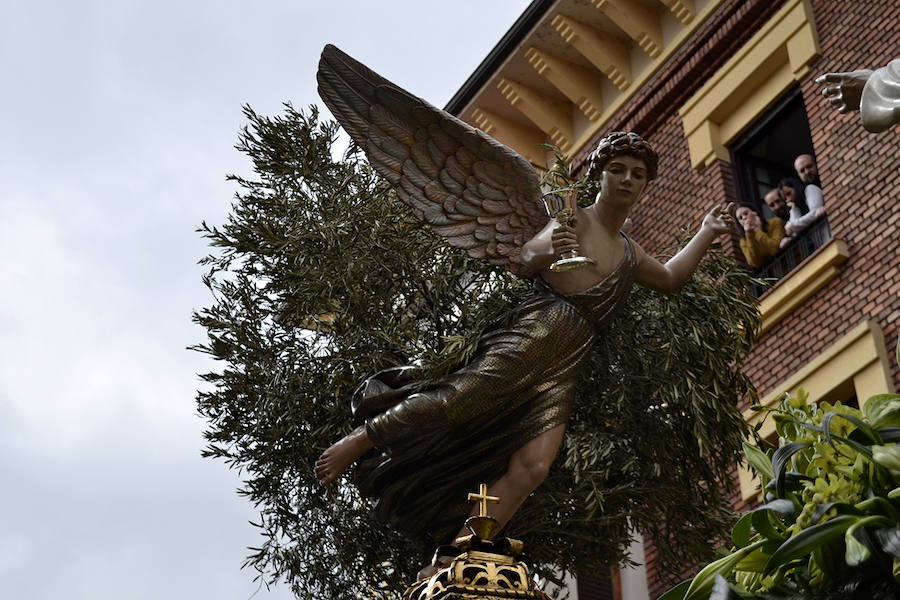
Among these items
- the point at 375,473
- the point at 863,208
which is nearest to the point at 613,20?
the point at 863,208

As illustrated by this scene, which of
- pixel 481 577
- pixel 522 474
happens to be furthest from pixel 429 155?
pixel 481 577

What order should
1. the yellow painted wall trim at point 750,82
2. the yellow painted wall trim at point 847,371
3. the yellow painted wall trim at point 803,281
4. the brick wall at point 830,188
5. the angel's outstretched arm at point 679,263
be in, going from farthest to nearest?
1. the yellow painted wall trim at point 750,82
2. the yellow painted wall trim at point 803,281
3. the brick wall at point 830,188
4. the yellow painted wall trim at point 847,371
5. the angel's outstretched arm at point 679,263

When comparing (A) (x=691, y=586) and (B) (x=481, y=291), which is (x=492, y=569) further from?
(B) (x=481, y=291)

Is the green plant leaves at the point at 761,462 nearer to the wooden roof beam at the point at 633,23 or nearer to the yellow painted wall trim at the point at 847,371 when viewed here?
the yellow painted wall trim at the point at 847,371

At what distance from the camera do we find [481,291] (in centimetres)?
604

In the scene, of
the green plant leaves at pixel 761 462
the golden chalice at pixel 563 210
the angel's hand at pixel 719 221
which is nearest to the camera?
the green plant leaves at pixel 761 462

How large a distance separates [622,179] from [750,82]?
6.24 metres

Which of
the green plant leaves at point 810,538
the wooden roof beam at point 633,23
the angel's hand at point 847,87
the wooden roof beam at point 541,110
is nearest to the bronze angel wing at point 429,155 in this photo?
the angel's hand at point 847,87

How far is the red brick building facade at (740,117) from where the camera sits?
9336mm

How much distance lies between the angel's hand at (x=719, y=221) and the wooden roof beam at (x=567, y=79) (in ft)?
22.9

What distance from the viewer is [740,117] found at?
36.8ft

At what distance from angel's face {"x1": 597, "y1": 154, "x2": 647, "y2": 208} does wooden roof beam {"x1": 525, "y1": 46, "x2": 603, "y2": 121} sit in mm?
7229

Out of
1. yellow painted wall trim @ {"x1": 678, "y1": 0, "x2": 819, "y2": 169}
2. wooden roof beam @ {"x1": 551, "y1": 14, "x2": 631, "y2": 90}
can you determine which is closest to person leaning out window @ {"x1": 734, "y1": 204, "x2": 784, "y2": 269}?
yellow painted wall trim @ {"x1": 678, "y1": 0, "x2": 819, "y2": 169}

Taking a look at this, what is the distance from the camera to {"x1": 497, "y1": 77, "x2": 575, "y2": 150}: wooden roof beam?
12672 millimetres
